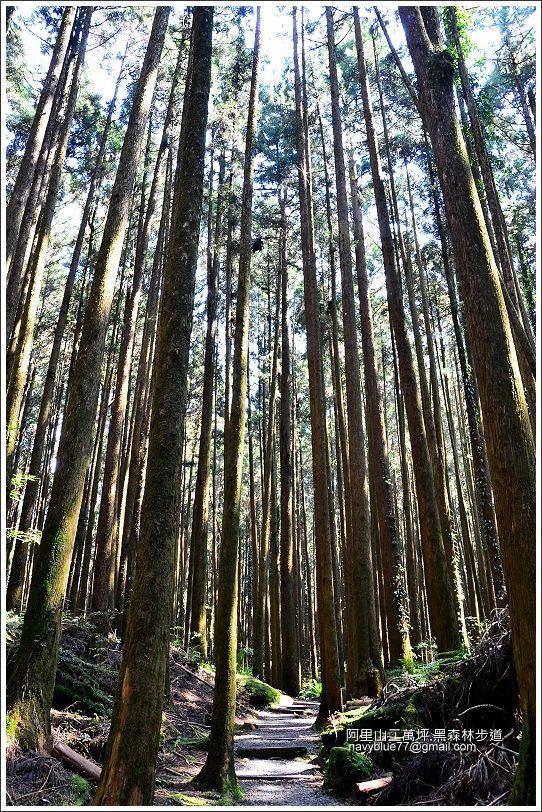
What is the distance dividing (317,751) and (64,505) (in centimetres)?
586

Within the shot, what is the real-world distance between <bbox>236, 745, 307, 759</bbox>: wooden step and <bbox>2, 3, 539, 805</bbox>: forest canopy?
3.26ft

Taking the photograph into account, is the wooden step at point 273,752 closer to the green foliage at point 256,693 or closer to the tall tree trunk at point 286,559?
the green foliage at point 256,693

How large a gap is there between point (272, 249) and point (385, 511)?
1326 centimetres

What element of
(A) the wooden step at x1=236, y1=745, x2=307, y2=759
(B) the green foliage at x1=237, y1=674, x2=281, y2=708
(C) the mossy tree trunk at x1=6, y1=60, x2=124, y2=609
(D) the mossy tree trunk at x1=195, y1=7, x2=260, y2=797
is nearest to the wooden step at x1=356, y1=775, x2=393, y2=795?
(D) the mossy tree trunk at x1=195, y1=7, x2=260, y2=797

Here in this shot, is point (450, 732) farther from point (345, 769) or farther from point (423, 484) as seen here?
point (423, 484)

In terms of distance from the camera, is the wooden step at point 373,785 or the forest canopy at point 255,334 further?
the wooden step at point 373,785

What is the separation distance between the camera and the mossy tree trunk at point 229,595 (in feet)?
18.9

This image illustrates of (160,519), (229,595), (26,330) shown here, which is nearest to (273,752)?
(229,595)

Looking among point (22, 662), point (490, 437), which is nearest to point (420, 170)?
point (490, 437)

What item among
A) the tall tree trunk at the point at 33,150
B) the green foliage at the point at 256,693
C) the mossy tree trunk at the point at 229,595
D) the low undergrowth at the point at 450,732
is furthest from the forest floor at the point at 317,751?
the tall tree trunk at the point at 33,150

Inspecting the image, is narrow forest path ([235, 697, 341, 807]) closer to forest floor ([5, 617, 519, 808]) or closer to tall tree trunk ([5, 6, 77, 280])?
forest floor ([5, 617, 519, 808])

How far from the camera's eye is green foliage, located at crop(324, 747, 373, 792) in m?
5.91

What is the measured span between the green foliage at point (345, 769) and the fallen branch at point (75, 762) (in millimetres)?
2513

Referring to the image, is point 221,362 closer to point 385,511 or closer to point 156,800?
point 385,511
